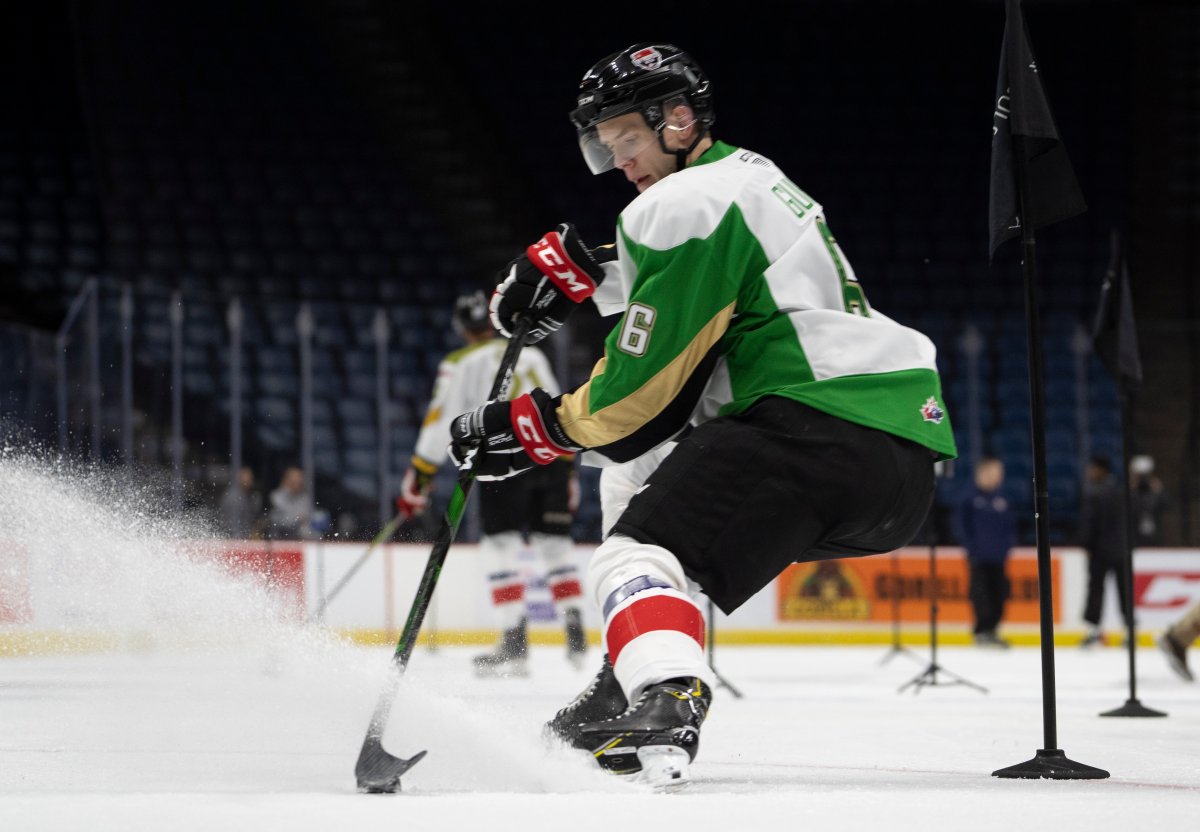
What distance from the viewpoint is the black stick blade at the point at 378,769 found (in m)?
2.49

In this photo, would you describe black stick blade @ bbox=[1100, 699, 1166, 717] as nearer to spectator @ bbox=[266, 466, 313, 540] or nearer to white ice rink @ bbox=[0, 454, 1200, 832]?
white ice rink @ bbox=[0, 454, 1200, 832]

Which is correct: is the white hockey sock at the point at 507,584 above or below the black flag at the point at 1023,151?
below

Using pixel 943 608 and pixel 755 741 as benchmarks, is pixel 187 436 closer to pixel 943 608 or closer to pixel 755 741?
pixel 943 608

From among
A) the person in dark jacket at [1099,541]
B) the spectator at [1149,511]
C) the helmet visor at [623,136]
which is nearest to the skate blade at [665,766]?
the helmet visor at [623,136]

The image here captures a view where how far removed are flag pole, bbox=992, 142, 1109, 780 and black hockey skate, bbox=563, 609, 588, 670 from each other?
390 cm

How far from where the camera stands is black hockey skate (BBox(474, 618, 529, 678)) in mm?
6387

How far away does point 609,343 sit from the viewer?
101 inches

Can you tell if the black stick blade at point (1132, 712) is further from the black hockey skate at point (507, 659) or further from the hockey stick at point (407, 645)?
the hockey stick at point (407, 645)

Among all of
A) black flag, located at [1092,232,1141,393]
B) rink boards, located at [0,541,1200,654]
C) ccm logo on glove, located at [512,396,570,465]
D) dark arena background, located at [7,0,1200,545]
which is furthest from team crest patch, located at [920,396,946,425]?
dark arena background, located at [7,0,1200,545]

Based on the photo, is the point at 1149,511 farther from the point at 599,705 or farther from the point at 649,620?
the point at 649,620

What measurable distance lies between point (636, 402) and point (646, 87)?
0.58 m

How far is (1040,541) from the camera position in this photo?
294cm

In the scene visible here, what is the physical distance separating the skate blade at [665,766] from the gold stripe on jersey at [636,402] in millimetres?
513

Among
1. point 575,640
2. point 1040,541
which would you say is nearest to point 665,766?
point 1040,541
